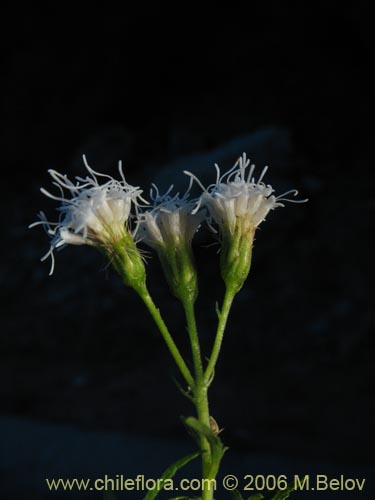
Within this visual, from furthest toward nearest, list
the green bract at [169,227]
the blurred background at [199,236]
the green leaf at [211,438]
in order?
1. the blurred background at [199,236]
2. the green bract at [169,227]
3. the green leaf at [211,438]

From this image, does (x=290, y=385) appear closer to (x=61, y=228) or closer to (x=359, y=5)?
(x=61, y=228)

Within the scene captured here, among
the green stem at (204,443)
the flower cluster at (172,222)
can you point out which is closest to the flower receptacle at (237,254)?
the flower cluster at (172,222)

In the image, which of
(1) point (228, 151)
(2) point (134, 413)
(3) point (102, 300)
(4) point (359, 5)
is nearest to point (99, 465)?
(2) point (134, 413)

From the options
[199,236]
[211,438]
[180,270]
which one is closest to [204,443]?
[211,438]

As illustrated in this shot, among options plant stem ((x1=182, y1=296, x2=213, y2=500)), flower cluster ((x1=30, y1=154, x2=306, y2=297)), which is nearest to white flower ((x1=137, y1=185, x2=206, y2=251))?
flower cluster ((x1=30, y1=154, x2=306, y2=297))

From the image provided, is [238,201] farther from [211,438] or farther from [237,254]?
[211,438]

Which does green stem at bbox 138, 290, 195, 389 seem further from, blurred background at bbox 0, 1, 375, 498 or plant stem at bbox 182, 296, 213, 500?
blurred background at bbox 0, 1, 375, 498

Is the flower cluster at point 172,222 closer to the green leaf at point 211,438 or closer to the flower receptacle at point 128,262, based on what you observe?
the flower receptacle at point 128,262

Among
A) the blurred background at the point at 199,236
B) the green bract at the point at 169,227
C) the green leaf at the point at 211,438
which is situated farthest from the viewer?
the blurred background at the point at 199,236
